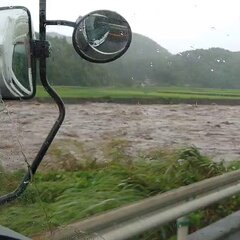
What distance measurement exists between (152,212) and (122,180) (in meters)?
2.12

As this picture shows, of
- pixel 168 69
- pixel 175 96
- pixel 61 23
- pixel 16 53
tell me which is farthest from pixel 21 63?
pixel 175 96

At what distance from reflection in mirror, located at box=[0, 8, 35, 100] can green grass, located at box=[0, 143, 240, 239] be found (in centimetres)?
166

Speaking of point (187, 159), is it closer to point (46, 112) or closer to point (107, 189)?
point (107, 189)

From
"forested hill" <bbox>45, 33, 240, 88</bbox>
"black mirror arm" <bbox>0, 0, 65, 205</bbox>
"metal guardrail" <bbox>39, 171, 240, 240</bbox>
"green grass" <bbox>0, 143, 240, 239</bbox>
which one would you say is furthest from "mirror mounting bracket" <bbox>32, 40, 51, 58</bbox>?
"green grass" <bbox>0, 143, 240, 239</bbox>

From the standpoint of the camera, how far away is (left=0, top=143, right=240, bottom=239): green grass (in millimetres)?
3898

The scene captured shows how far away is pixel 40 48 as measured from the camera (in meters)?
1.62

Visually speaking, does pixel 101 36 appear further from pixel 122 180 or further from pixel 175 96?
pixel 175 96

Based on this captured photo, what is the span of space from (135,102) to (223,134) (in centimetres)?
221

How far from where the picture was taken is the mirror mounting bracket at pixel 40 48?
1612 mm

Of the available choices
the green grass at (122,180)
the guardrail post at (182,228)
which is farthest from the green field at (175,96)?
the guardrail post at (182,228)

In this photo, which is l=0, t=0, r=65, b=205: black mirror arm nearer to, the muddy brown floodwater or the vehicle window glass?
the vehicle window glass

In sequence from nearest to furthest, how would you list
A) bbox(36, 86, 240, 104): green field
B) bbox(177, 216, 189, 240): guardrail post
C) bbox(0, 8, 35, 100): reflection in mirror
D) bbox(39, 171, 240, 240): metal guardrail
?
bbox(0, 8, 35, 100): reflection in mirror, bbox(39, 171, 240, 240): metal guardrail, bbox(177, 216, 189, 240): guardrail post, bbox(36, 86, 240, 104): green field

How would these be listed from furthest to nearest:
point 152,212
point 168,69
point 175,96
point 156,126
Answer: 1. point 156,126
2. point 175,96
3. point 168,69
4. point 152,212

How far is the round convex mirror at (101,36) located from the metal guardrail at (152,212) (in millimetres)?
559
